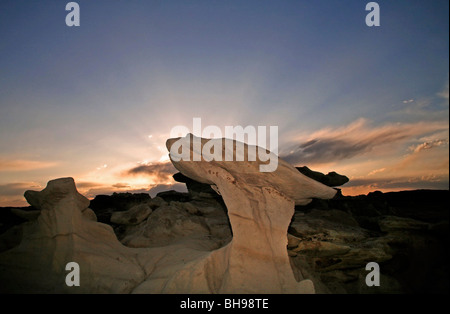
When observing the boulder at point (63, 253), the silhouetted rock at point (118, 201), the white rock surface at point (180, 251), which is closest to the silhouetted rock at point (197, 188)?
the silhouetted rock at point (118, 201)

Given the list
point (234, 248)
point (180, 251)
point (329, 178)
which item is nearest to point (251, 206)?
point (234, 248)

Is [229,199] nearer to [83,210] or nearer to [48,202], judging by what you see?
[83,210]

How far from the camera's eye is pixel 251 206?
16.4ft

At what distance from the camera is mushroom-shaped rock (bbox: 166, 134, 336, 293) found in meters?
4.32

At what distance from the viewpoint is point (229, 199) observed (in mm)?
5047

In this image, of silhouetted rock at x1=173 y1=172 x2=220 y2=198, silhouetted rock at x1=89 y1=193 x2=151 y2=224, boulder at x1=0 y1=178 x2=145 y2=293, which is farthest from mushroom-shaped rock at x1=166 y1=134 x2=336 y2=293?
silhouetted rock at x1=89 y1=193 x2=151 y2=224

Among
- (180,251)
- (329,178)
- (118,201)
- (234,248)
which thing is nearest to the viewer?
(234,248)

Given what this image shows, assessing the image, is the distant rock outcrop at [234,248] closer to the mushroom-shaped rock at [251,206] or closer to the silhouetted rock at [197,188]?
the mushroom-shaped rock at [251,206]

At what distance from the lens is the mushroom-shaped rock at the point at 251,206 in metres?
4.32

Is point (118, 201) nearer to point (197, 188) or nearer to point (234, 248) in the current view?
point (197, 188)

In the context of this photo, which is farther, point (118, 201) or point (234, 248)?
point (118, 201)

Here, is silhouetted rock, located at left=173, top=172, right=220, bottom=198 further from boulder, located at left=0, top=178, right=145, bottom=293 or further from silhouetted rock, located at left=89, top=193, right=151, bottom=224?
boulder, located at left=0, top=178, right=145, bottom=293
